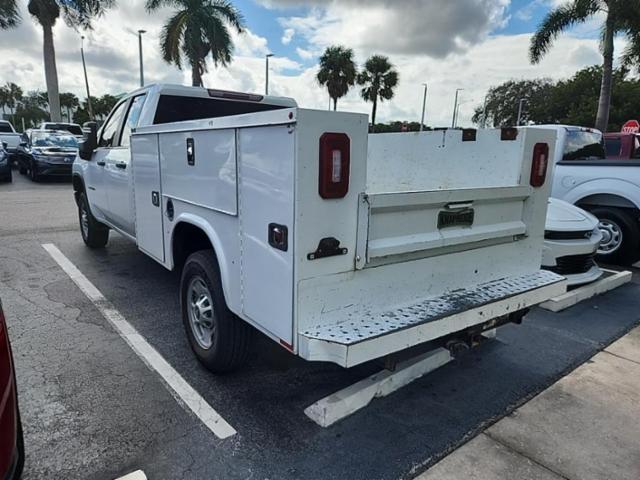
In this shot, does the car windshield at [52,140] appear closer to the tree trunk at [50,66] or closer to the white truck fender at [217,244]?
the tree trunk at [50,66]

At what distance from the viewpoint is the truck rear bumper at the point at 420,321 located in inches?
86.5

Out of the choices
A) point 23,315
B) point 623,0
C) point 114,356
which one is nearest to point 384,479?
point 114,356

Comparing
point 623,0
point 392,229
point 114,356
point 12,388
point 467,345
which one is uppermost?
point 623,0

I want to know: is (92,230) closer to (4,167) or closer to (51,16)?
(4,167)

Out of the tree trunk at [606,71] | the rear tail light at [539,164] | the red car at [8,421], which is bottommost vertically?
the red car at [8,421]

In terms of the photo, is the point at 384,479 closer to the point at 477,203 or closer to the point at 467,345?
the point at 467,345

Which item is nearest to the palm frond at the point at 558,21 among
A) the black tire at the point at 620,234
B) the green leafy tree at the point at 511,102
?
the black tire at the point at 620,234

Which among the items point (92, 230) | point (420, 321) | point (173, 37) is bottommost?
point (92, 230)

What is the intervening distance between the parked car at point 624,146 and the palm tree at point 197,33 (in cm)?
1759

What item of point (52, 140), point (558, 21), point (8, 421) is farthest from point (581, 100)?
point (8, 421)

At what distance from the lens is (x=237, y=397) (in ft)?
9.91

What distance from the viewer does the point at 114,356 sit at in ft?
11.6

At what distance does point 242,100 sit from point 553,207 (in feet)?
12.4

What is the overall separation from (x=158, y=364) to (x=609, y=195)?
6.35 meters
